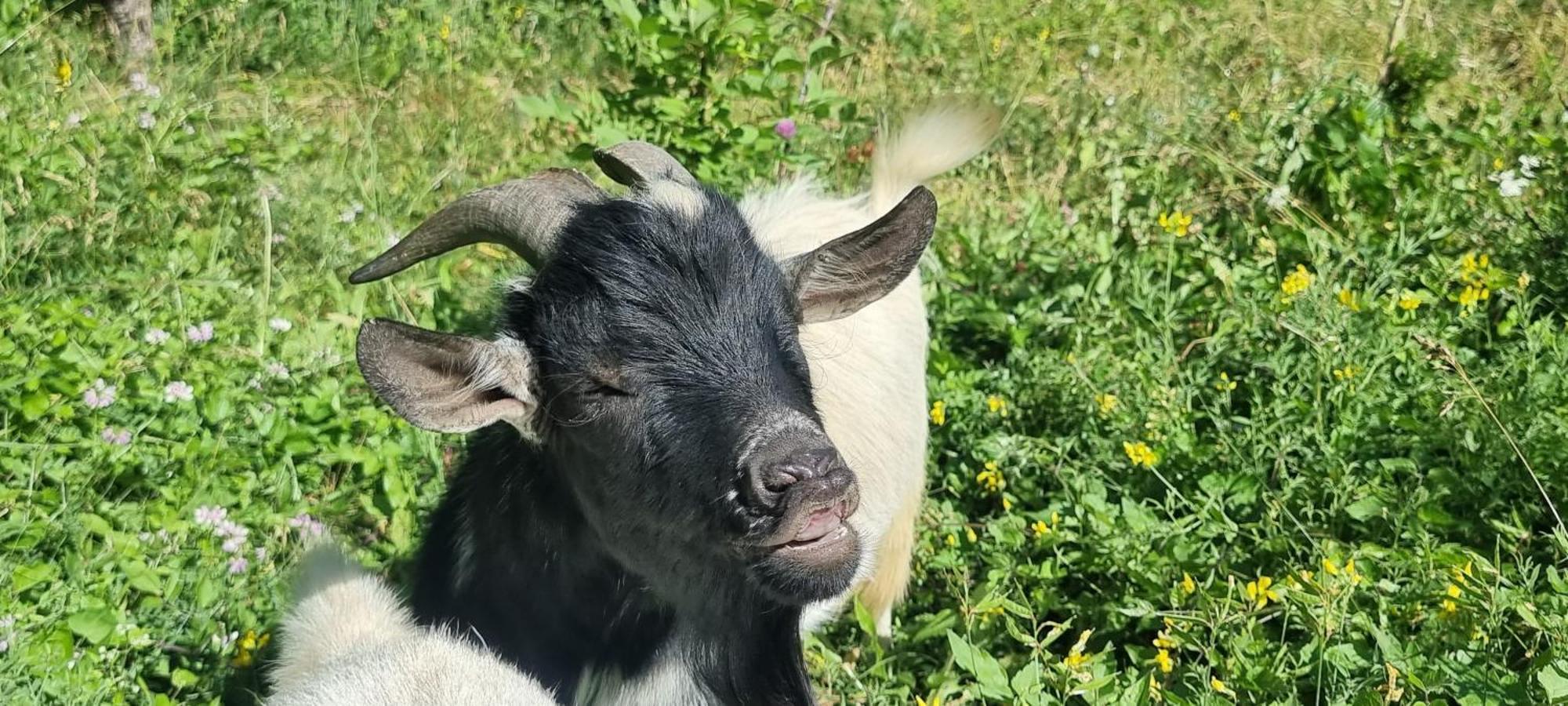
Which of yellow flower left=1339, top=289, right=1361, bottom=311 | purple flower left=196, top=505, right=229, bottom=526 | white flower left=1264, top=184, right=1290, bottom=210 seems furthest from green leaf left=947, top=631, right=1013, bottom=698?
white flower left=1264, top=184, right=1290, bottom=210

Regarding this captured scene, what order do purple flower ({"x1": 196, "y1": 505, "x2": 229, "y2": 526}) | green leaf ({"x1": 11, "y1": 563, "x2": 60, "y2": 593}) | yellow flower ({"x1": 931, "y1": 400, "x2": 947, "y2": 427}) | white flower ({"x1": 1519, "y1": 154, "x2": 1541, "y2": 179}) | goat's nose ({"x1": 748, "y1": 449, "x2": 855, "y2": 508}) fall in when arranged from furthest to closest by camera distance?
1. white flower ({"x1": 1519, "y1": 154, "x2": 1541, "y2": 179})
2. yellow flower ({"x1": 931, "y1": 400, "x2": 947, "y2": 427})
3. purple flower ({"x1": 196, "y1": 505, "x2": 229, "y2": 526})
4. green leaf ({"x1": 11, "y1": 563, "x2": 60, "y2": 593})
5. goat's nose ({"x1": 748, "y1": 449, "x2": 855, "y2": 508})

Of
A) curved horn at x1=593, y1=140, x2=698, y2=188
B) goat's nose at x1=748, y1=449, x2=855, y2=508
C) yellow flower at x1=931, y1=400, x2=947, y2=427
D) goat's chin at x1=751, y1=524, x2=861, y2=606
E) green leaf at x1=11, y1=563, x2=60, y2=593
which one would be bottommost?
yellow flower at x1=931, y1=400, x2=947, y2=427

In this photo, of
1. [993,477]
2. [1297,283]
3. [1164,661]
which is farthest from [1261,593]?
[1297,283]

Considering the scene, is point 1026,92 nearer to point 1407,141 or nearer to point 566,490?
point 1407,141

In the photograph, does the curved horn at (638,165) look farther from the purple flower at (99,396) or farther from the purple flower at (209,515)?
the purple flower at (99,396)

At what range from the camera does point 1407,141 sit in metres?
6.05

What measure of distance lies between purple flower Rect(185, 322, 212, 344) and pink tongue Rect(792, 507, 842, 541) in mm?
→ 2639

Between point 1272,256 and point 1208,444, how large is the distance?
1.13 meters

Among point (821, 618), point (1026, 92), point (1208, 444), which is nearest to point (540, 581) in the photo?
point (821, 618)

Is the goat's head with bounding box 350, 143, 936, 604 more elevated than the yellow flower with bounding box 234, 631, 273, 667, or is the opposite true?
the goat's head with bounding box 350, 143, 936, 604

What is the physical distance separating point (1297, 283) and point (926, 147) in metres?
1.43

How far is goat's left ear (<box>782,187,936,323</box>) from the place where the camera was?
3.74 m

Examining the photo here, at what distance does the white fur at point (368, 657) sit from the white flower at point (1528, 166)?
14.7 ft

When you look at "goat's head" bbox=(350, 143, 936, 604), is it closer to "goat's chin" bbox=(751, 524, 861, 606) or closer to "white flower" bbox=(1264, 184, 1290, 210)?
"goat's chin" bbox=(751, 524, 861, 606)
